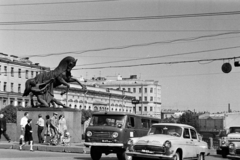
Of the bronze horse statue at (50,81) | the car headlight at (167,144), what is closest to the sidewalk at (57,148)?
the bronze horse statue at (50,81)

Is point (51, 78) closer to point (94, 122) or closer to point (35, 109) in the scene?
point (35, 109)

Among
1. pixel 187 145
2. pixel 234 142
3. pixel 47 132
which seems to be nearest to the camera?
pixel 187 145

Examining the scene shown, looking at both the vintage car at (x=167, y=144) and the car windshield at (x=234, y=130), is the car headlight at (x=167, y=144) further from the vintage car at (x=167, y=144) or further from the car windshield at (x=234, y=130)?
the car windshield at (x=234, y=130)

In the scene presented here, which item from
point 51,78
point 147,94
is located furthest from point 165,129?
point 147,94

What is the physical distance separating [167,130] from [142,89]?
170121mm

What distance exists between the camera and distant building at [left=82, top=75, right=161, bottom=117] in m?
190

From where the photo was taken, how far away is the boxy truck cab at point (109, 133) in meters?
21.1

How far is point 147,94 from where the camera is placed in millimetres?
189875

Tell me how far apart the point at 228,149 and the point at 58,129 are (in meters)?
10.0

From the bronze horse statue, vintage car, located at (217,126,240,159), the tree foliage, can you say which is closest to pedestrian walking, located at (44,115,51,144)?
the bronze horse statue

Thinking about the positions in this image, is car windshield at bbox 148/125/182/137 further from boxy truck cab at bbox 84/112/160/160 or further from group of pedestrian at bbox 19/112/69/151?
group of pedestrian at bbox 19/112/69/151

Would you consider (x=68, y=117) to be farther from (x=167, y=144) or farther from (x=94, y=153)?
(x=167, y=144)

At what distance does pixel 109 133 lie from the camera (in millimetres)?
21156

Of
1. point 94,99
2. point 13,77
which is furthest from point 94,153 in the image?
point 94,99
